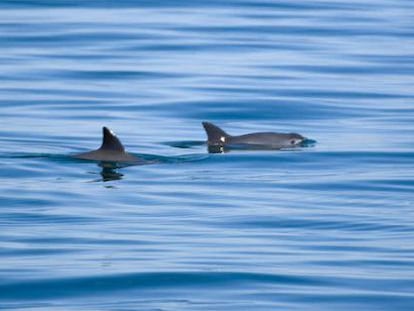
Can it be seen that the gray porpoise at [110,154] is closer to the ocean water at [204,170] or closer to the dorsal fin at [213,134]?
the ocean water at [204,170]

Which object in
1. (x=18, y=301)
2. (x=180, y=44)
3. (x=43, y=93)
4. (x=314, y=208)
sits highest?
(x=180, y=44)

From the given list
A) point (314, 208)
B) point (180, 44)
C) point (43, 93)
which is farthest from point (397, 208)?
point (180, 44)

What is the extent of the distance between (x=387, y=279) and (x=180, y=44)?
2293 cm

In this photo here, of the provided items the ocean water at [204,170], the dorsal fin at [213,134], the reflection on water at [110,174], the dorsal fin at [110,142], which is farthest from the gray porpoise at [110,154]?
the dorsal fin at [213,134]

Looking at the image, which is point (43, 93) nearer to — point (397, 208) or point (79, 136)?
point (79, 136)

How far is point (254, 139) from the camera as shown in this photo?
21.2 metres

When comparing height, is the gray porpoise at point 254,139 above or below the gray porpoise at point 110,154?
above

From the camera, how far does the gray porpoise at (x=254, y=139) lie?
68.8 ft

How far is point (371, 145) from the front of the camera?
69.9 ft

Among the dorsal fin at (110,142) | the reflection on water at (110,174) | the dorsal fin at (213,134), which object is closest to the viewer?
the reflection on water at (110,174)

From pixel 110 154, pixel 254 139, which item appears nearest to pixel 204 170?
pixel 110 154

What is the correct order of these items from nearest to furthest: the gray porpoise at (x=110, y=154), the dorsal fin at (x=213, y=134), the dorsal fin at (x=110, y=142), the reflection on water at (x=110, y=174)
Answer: the reflection on water at (x=110, y=174), the dorsal fin at (x=110, y=142), the gray porpoise at (x=110, y=154), the dorsal fin at (x=213, y=134)

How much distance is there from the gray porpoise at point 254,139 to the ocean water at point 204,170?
206 mm

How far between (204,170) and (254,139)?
2365mm
